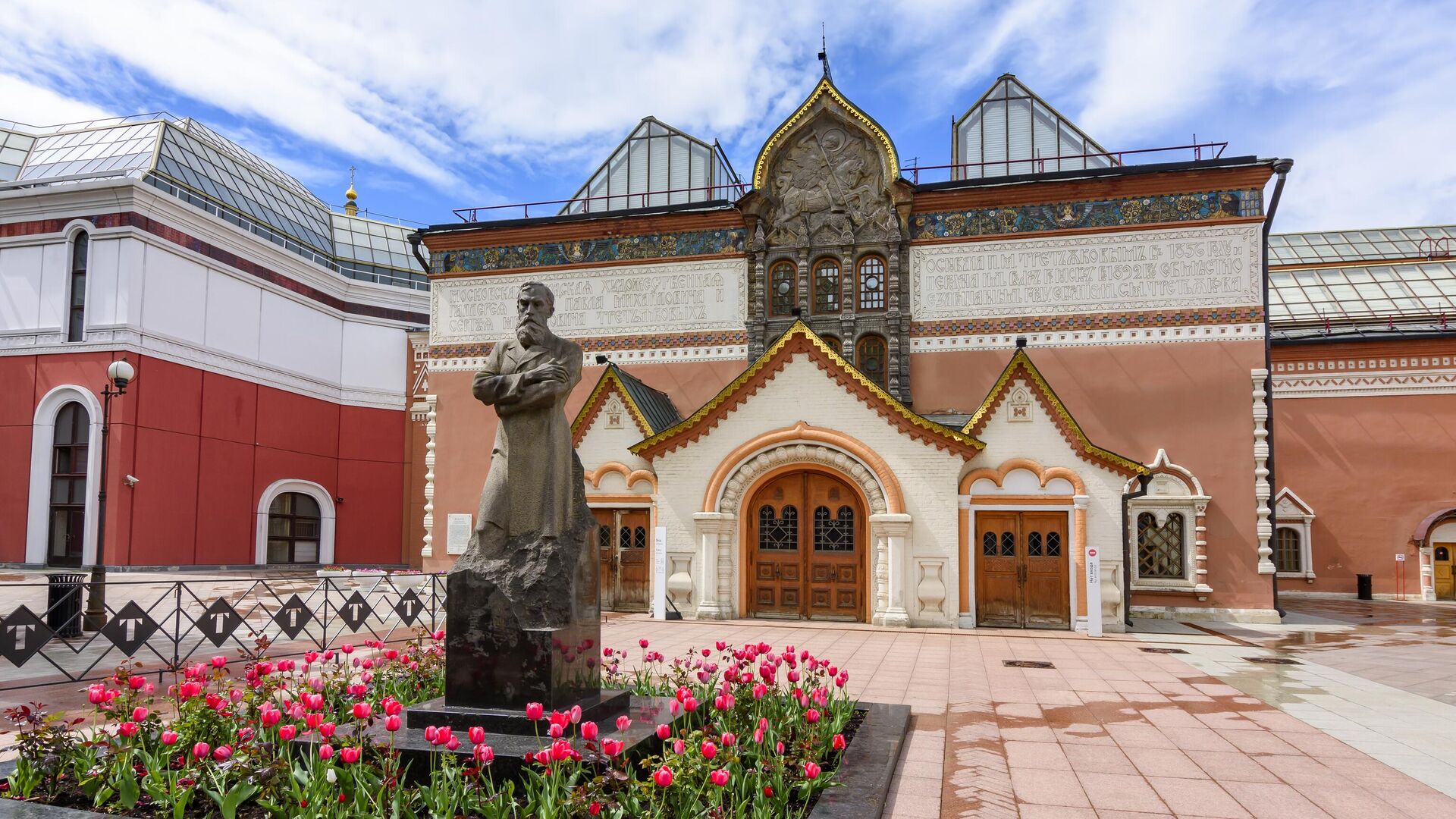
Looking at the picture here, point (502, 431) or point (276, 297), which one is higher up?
point (276, 297)

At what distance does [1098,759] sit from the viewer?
Result: 7.07m

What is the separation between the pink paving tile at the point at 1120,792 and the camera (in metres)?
5.88

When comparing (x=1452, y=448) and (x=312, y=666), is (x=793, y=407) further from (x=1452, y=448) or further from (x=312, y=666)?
(x=1452, y=448)

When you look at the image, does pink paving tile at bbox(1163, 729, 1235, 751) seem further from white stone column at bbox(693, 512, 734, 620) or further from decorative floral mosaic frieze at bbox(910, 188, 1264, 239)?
decorative floral mosaic frieze at bbox(910, 188, 1264, 239)

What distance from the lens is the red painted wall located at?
25.1 m

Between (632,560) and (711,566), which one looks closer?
(711,566)

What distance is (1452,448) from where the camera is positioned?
24875mm

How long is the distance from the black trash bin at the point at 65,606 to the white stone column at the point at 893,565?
11611 mm

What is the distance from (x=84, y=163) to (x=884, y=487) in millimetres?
27270

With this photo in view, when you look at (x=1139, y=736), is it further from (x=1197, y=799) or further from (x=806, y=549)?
(x=806, y=549)

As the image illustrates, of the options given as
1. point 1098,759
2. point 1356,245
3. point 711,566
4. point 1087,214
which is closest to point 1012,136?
point 1087,214

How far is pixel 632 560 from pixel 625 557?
0.52 feet

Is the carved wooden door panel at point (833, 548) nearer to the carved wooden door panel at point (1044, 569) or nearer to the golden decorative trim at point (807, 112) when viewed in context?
the carved wooden door panel at point (1044, 569)

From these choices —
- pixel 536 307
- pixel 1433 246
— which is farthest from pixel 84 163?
pixel 1433 246
